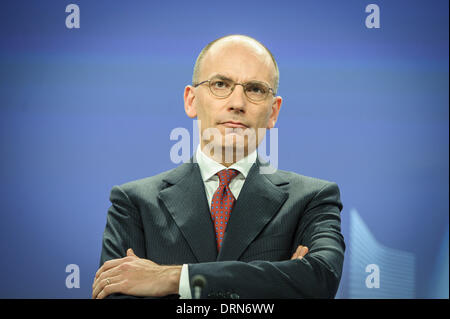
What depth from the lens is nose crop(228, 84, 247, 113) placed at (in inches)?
96.7

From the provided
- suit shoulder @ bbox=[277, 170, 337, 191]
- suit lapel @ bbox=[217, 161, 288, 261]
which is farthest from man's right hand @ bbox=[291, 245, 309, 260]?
suit shoulder @ bbox=[277, 170, 337, 191]

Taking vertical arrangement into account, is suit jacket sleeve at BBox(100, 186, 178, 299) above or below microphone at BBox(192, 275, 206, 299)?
above

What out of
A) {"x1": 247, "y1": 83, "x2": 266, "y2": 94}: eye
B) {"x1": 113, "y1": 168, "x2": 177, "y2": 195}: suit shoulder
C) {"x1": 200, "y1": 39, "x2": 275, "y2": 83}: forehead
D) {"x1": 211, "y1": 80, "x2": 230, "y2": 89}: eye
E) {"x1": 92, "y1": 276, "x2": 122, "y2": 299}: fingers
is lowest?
{"x1": 92, "y1": 276, "x2": 122, "y2": 299}: fingers

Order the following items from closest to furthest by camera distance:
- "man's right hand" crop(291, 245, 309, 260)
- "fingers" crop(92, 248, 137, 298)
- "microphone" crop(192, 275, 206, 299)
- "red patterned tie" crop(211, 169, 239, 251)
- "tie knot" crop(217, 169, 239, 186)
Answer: "microphone" crop(192, 275, 206, 299), "fingers" crop(92, 248, 137, 298), "man's right hand" crop(291, 245, 309, 260), "red patterned tie" crop(211, 169, 239, 251), "tie knot" crop(217, 169, 239, 186)

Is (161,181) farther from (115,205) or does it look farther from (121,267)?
(121,267)

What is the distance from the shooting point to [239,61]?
249cm

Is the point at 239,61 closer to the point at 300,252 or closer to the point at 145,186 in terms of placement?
the point at 145,186

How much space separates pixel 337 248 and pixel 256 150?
0.66 meters

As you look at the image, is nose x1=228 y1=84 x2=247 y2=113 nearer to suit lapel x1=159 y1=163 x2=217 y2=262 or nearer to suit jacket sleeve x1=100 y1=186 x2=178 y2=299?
suit lapel x1=159 y1=163 x2=217 y2=262

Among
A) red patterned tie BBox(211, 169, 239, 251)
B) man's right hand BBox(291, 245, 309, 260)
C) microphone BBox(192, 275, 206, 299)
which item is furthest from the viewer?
red patterned tie BBox(211, 169, 239, 251)

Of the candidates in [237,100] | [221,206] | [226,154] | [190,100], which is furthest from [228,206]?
[190,100]

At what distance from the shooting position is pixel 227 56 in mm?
2508

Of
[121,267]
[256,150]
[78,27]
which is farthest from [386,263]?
[78,27]
